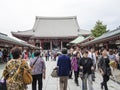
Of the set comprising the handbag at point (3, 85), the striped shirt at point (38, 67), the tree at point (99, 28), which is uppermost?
the tree at point (99, 28)

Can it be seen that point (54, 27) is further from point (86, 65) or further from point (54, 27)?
point (86, 65)

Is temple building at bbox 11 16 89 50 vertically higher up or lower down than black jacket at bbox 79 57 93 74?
higher up

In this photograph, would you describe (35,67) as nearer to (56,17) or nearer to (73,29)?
(73,29)

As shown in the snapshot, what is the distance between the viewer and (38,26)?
220 feet

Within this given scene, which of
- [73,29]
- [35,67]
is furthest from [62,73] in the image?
[73,29]

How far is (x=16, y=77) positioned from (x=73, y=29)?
60.7 meters

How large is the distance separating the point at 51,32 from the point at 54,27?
4067mm

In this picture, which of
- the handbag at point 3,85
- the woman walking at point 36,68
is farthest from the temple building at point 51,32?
the handbag at point 3,85

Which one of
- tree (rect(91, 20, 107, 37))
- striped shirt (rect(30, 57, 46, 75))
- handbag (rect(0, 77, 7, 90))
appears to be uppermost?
tree (rect(91, 20, 107, 37))

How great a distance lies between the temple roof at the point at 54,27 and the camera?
61.3 m

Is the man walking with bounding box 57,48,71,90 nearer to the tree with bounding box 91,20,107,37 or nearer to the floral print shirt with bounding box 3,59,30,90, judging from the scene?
the floral print shirt with bounding box 3,59,30,90

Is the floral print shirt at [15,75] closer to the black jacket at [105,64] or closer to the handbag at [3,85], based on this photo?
the handbag at [3,85]

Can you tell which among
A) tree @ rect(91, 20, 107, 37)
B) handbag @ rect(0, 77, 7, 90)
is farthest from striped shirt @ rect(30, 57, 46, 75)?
tree @ rect(91, 20, 107, 37)

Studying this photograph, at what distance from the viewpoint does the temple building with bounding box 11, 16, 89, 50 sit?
57156mm
